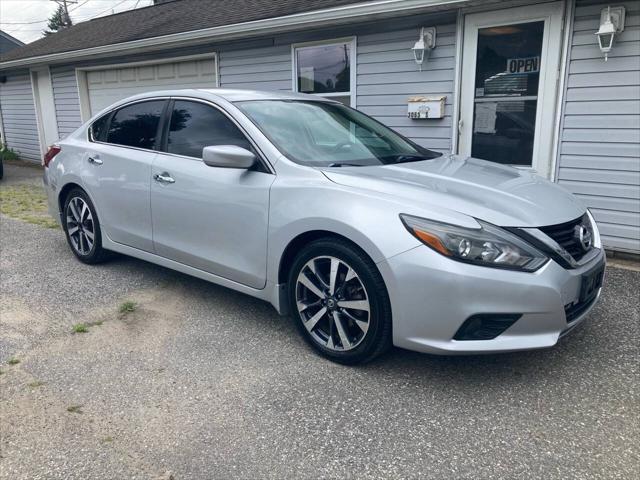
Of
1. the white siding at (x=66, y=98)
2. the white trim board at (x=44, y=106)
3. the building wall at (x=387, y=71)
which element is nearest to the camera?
the building wall at (x=387, y=71)

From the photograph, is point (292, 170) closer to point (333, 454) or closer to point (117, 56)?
point (333, 454)

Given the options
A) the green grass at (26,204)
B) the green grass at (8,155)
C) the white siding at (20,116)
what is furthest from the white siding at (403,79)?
the green grass at (8,155)

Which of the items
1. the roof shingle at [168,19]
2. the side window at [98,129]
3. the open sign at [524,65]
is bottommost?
the side window at [98,129]

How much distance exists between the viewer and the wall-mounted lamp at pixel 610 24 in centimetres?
476

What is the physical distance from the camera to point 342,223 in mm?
2760

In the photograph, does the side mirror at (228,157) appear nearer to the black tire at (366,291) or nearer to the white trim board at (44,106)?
the black tire at (366,291)

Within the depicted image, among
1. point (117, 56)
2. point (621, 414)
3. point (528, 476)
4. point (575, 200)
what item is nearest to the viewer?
point (528, 476)

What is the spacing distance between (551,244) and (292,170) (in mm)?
1460

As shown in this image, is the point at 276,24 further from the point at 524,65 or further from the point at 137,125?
the point at 137,125

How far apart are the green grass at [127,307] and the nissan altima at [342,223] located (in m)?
0.38

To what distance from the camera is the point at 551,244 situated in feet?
8.56

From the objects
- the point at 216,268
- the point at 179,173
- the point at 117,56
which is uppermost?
the point at 117,56

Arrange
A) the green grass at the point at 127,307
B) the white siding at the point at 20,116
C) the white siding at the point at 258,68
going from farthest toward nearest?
the white siding at the point at 20,116 < the white siding at the point at 258,68 < the green grass at the point at 127,307

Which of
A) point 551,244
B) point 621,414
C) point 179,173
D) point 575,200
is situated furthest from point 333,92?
point 621,414
